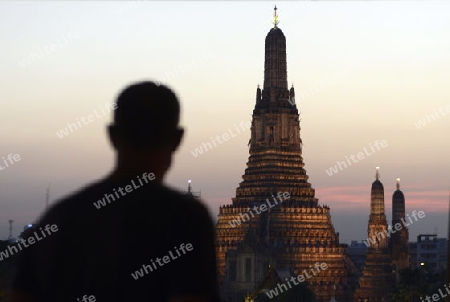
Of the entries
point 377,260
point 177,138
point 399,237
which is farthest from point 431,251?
point 177,138

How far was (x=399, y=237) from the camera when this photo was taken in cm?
13525

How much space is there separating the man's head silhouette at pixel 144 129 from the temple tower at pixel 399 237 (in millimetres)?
124263

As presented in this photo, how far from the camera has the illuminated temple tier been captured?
358 feet

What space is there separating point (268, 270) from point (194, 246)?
327ft

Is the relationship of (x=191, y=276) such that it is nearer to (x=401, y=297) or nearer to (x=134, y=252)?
(x=134, y=252)

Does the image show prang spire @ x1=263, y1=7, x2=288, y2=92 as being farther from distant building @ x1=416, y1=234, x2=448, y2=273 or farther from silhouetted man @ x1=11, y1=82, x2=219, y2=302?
silhouetted man @ x1=11, y1=82, x2=219, y2=302

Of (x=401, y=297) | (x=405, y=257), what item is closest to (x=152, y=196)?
(x=401, y=297)

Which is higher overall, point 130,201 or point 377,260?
point 130,201

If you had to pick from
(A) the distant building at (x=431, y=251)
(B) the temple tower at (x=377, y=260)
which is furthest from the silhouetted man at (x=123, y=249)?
(A) the distant building at (x=431, y=251)

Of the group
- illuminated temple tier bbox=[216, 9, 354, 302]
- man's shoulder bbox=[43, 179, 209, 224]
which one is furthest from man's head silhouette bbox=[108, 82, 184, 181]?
illuminated temple tier bbox=[216, 9, 354, 302]

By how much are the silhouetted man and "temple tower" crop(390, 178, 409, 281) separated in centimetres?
12446

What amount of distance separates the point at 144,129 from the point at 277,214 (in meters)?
106

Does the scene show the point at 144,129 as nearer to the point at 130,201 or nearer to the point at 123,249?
the point at 130,201

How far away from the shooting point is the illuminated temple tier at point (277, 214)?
109 m
